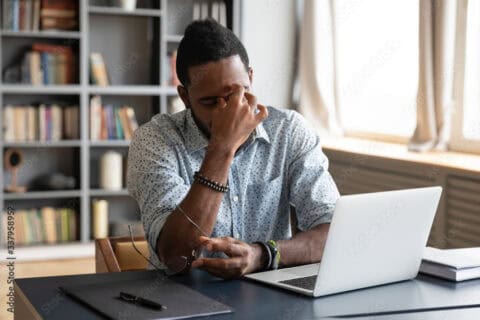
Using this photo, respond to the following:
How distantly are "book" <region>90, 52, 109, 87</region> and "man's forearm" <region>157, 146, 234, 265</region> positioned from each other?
323 cm

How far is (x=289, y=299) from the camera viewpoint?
5.23 feet

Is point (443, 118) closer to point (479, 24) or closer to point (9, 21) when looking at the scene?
point (479, 24)

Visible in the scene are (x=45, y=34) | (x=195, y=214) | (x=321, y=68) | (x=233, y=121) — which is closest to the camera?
(x=195, y=214)

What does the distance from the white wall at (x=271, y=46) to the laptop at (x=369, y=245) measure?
379 centimetres

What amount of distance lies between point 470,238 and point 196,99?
6.75ft

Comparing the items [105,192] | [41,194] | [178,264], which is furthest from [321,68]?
[178,264]

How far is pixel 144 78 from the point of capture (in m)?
5.37

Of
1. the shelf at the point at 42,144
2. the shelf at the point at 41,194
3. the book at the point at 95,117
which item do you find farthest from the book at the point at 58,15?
the shelf at the point at 41,194

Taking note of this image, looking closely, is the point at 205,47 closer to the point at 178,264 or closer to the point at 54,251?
the point at 178,264

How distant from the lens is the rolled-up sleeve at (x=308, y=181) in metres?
2.14

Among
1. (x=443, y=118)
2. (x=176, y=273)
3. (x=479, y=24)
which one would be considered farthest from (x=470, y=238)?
(x=176, y=273)

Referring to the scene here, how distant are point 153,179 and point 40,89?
306 cm

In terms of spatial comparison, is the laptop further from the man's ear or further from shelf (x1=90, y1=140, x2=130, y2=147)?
shelf (x1=90, y1=140, x2=130, y2=147)

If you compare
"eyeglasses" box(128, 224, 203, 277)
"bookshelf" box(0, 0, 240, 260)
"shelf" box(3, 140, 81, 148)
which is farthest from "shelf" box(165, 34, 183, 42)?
"eyeglasses" box(128, 224, 203, 277)
